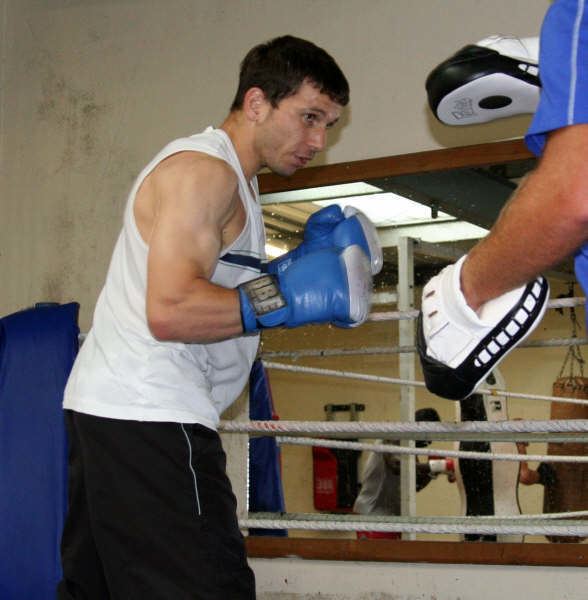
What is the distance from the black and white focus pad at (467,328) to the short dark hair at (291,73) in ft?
2.64

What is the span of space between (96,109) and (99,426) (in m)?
1.89

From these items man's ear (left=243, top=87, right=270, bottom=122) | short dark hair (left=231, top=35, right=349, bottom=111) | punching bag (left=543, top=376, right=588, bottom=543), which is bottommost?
punching bag (left=543, top=376, right=588, bottom=543)

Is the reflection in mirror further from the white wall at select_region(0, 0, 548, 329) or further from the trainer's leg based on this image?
the trainer's leg

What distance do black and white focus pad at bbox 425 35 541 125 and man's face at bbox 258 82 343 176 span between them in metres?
0.51

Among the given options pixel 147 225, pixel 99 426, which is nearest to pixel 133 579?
pixel 99 426

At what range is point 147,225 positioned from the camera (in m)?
1.44

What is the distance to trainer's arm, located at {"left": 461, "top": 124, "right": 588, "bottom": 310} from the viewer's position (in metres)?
0.78

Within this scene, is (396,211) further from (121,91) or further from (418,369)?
(121,91)

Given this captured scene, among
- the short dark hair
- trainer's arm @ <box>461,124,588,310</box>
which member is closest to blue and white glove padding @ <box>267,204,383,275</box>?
the short dark hair

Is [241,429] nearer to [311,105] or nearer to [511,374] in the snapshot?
[311,105]

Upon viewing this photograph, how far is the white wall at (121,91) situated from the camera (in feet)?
8.72

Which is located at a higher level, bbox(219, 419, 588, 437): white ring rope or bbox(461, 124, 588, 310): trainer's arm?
bbox(461, 124, 588, 310): trainer's arm

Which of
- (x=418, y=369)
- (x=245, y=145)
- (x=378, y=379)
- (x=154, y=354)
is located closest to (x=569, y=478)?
(x=418, y=369)

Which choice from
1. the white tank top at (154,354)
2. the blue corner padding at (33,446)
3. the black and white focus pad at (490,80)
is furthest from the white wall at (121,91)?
the black and white focus pad at (490,80)
